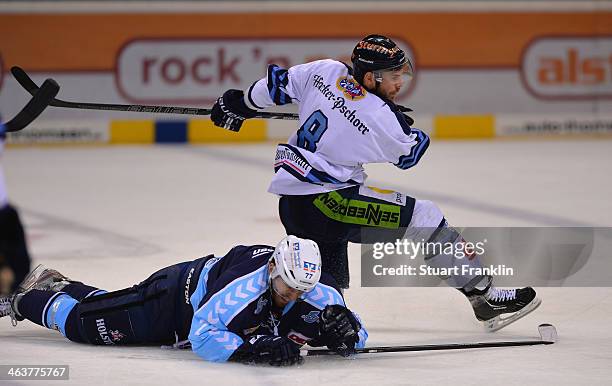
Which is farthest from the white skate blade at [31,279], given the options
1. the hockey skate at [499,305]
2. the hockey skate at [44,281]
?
the hockey skate at [499,305]

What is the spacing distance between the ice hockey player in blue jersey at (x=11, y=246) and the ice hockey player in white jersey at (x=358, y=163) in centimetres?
174

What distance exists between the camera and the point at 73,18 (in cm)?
1270

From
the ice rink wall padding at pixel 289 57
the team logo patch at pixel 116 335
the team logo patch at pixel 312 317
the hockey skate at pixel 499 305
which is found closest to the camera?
the team logo patch at pixel 312 317

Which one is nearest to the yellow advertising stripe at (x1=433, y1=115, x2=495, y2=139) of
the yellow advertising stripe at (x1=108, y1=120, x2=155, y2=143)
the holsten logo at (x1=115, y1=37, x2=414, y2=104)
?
the holsten logo at (x1=115, y1=37, x2=414, y2=104)

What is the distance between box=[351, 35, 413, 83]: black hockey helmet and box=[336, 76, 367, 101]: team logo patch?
39mm

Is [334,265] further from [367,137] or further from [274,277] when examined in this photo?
[274,277]

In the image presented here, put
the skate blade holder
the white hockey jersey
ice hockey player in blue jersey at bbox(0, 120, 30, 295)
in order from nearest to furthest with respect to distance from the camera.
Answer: ice hockey player in blue jersey at bbox(0, 120, 30, 295)
the skate blade holder
the white hockey jersey

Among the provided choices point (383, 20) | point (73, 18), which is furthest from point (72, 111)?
point (383, 20)

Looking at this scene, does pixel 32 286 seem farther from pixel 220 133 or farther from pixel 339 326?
pixel 220 133

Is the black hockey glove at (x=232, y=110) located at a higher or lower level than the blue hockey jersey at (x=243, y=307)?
higher

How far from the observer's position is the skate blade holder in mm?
5110

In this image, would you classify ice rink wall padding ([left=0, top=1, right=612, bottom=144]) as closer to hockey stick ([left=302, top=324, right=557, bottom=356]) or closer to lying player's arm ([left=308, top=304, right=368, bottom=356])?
hockey stick ([left=302, top=324, right=557, bottom=356])

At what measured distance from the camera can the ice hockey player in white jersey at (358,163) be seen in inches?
207

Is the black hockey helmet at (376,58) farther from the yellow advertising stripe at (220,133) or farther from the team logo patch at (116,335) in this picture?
the yellow advertising stripe at (220,133)
